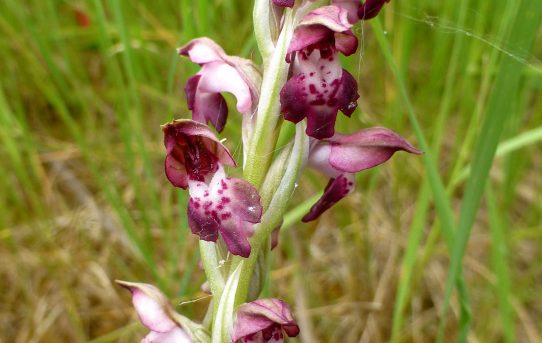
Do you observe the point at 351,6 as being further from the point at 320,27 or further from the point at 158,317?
the point at 158,317

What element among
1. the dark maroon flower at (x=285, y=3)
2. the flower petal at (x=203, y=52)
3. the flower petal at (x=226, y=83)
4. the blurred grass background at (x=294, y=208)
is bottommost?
the blurred grass background at (x=294, y=208)

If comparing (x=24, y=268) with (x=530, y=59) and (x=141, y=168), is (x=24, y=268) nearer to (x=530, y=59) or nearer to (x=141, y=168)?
(x=141, y=168)

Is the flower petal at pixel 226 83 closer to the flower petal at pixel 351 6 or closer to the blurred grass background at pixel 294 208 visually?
the flower petal at pixel 351 6

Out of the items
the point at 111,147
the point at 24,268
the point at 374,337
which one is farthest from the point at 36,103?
the point at 374,337

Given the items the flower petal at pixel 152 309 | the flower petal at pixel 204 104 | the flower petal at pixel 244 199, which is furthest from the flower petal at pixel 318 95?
the flower petal at pixel 152 309

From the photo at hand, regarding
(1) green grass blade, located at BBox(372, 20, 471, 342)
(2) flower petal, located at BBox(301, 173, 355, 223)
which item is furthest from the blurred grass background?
(2) flower petal, located at BBox(301, 173, 355, 223)

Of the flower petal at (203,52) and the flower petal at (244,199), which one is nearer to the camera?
the flower petal at (244,199)
